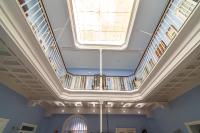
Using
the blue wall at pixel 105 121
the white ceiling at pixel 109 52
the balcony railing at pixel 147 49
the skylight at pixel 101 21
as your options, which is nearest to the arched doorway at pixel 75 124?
the blue wall at pixel 105 121

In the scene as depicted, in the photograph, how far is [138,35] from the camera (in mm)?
5688

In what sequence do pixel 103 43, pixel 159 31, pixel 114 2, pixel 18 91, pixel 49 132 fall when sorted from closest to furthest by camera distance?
pixel 159 31 < pixel 18 91 < pixel 114 2 < pixel 49 132 < pixel 103 43

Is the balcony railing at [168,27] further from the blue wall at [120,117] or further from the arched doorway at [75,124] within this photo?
the arched doorway at [75,124]

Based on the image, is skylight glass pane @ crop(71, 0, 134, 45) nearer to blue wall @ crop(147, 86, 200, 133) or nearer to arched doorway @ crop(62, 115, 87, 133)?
blue wall @ crop(147, 86, 200, 133)

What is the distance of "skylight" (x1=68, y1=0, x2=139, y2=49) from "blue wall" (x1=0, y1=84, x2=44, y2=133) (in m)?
3.00

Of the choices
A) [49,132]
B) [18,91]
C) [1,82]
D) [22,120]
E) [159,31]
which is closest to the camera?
[1,82]

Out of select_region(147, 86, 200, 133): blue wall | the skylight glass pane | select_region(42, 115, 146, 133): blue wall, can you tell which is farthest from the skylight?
select_region(42, 115, 146, 133): blue wall

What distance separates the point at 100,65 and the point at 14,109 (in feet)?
9.87

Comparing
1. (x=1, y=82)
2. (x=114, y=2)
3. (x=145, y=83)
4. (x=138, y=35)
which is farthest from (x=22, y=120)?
(x=138, y=35)

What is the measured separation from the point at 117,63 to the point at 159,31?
12.3 feet

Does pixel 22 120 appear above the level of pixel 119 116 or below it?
below

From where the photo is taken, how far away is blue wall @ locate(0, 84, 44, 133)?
343cm

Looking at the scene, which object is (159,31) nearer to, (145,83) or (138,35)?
(145,83)

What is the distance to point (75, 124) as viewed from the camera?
19.0 ft
